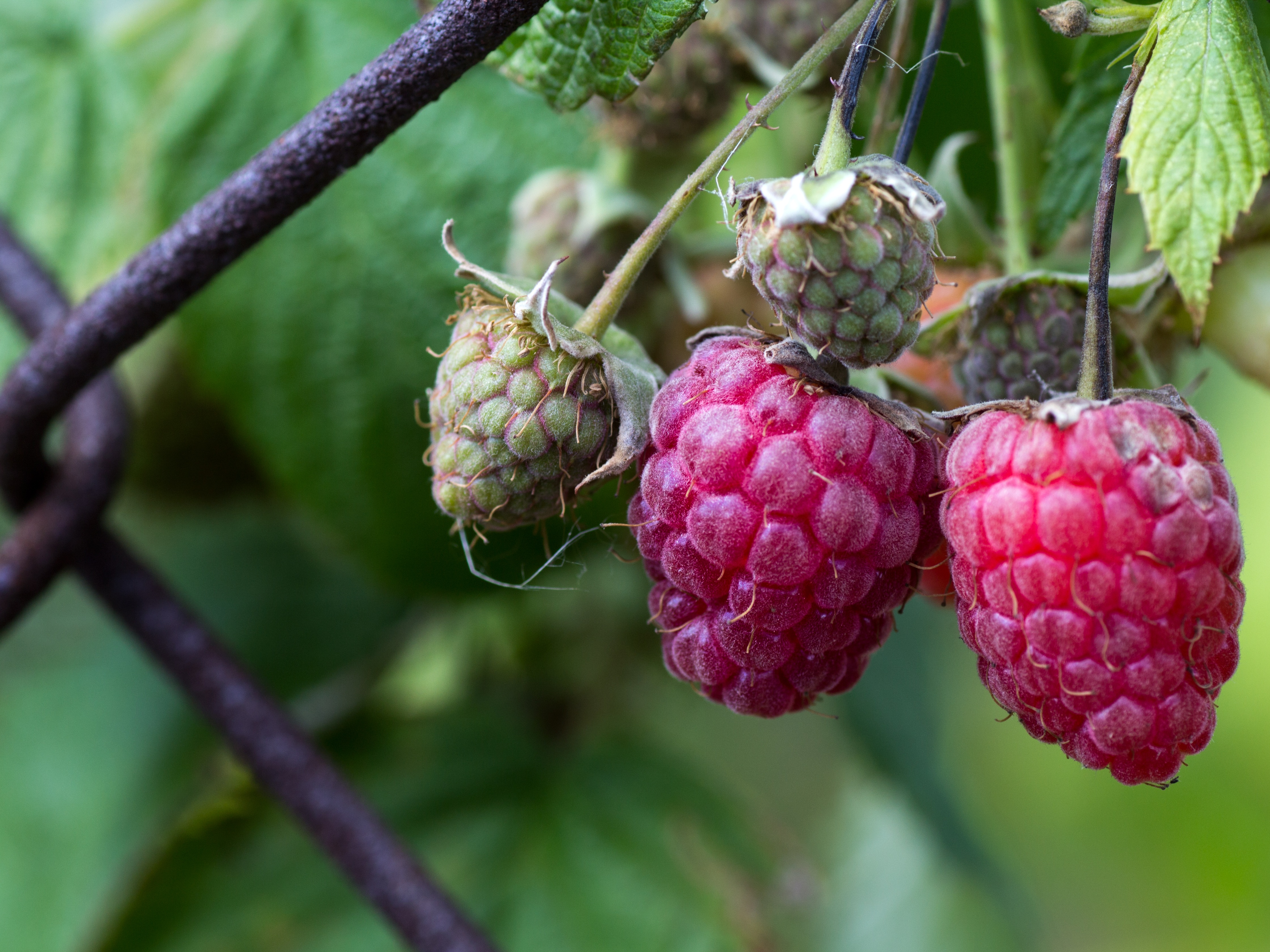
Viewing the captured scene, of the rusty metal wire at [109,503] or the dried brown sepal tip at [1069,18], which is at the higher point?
the dried brown sepal tip at [1069,18]

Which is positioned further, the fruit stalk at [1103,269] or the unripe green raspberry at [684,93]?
the unripe green raspberry at [684,93]

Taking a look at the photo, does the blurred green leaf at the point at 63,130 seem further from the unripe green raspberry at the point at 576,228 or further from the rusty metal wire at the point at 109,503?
the unripe green raspberry at the point at 576,228

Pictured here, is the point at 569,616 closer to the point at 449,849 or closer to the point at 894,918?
the point at 449,849

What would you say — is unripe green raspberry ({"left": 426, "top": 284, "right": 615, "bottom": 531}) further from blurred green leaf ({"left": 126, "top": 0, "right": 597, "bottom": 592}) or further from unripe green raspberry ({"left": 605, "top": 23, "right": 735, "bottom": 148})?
blurred green leaf ({"left": 126, "top": 0, "right": 597, "bottom": 592})

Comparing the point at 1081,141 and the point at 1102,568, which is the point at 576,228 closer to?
the point at 1081,141

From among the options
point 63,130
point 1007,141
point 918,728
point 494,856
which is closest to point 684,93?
point 1007,141

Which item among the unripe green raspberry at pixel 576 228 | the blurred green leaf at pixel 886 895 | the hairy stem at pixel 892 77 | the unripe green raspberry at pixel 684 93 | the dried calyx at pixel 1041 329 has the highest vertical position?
the hairy stem at pixel 892 77

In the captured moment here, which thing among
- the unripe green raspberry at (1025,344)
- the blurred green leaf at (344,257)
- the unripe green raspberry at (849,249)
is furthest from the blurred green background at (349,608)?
the unripe green raspberry at (849,249)
